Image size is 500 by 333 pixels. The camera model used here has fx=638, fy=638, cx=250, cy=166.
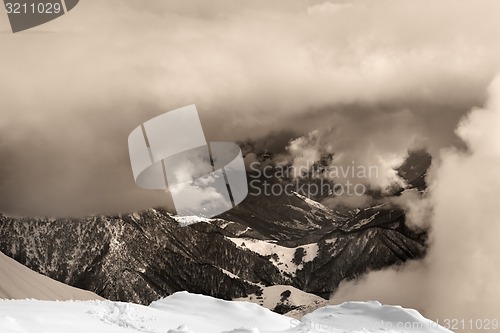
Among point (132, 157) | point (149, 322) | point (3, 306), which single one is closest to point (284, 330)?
point (149, 322)

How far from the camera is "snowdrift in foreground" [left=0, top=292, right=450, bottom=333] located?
117 feet

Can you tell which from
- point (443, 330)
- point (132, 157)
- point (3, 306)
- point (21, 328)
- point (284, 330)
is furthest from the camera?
point (132, 157)

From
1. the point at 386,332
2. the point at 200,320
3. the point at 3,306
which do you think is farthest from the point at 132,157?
the point at 386,332

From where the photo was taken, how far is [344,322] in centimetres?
5475

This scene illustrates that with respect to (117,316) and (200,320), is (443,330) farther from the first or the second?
(117,316)

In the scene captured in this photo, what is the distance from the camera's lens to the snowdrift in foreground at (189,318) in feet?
→ 117

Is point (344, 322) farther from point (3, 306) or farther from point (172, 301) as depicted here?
point (3, 306)

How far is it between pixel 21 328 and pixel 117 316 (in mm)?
9772

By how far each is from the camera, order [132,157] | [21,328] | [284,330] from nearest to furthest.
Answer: [21,328] < [284,330] < [132,157]

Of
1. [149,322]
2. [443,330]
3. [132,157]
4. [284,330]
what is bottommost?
[443,330]

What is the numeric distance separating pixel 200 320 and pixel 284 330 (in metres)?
6.48

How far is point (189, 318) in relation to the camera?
47.6 metres

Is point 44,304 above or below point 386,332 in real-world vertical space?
above

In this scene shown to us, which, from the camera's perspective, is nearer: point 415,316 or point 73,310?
point 73,310
